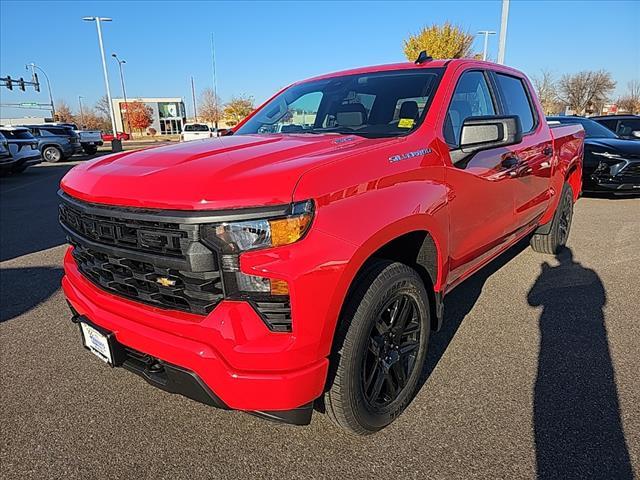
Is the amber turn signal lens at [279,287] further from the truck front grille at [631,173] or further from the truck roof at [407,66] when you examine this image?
the truck front grille at [631,173]

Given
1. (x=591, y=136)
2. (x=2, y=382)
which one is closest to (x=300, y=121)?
(x=2, y=382)

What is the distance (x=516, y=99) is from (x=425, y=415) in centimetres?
285

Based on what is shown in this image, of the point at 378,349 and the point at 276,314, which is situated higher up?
the point at 276,314

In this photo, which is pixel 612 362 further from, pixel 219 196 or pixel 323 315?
pixel 219 196

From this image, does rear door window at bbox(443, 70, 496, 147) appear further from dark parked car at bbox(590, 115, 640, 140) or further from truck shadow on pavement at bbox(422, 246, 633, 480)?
dark parked car at bbox(590, 115, 640, 140)

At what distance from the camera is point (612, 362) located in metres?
2.80

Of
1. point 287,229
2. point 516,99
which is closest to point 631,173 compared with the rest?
point 516,99

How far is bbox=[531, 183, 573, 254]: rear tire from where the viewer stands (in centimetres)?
482

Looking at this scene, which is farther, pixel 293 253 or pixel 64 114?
pixel 64 114

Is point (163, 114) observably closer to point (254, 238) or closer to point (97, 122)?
point (97, 122)

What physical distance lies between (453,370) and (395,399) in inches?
25.9

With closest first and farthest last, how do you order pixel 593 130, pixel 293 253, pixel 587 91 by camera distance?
pixel 293 253 → pixel 593 130 → pixel 587 91

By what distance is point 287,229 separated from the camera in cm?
165

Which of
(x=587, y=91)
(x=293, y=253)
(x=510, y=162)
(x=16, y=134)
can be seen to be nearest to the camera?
(x=293, y=253)
